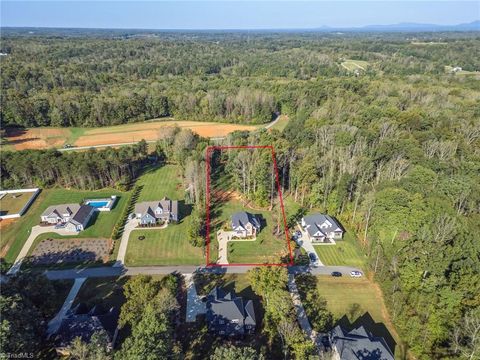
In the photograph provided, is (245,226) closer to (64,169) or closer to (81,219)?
(81,219)

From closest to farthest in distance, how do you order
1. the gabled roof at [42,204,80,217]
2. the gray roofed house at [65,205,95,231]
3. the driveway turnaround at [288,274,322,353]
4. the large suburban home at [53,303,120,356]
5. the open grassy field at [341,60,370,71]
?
1. the large suburban home at [53,303,120,356]
2. the driveway turnaround at [288,274,322,353]
3. the gray roofed house at [65,205,95,231]
4. the gabled roof at [42,204,80,217]
5. the open grassy field at [341,60,370,71]

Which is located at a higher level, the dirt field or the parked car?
the dirt field

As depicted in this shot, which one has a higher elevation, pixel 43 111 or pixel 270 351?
pixel 43 111

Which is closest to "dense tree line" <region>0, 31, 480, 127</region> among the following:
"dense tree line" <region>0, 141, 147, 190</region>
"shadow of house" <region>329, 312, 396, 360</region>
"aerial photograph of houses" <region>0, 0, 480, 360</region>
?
"aerial photograph of houses" <region>0, 0, 480, 360</region>

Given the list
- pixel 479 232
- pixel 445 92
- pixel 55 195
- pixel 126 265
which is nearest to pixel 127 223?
pixel 126 265

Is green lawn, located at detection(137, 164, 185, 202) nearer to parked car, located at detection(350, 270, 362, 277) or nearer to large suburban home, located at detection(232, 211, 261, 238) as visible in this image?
large suburban home, located at detection(232, 211, 261, 238)

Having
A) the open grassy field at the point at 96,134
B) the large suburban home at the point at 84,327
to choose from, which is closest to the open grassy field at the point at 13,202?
the open grassy field at the point at 96,134

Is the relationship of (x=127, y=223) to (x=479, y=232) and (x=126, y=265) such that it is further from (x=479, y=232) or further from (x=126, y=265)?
(x=479, y=232)
